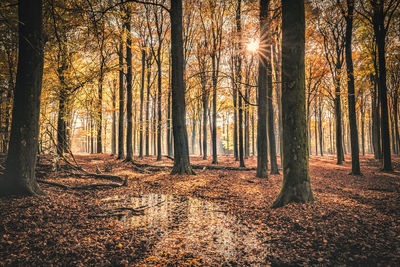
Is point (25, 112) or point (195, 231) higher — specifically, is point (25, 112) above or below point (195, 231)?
above

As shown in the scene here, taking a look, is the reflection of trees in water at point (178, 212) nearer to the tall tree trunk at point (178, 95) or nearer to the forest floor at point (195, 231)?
the forest floor at point (195, 231)

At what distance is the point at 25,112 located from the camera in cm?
474

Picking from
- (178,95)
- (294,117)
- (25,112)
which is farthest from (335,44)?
(25,112)

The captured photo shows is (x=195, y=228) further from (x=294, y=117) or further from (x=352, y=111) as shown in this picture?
(x=352, y=111)

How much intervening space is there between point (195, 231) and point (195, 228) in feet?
0.49

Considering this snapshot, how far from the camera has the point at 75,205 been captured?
4898mm

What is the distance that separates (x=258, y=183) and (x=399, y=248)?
5498 millimetres

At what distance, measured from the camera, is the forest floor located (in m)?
2.91

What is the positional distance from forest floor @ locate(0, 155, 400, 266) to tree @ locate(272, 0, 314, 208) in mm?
389

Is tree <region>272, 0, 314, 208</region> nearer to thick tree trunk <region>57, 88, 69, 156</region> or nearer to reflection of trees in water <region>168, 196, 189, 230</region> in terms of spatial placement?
reflection of trees in water <region>168, 196, 189, 230</region>

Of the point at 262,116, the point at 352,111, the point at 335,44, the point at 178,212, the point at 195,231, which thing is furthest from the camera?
the point at 335,44

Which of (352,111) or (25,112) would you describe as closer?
(25,112)

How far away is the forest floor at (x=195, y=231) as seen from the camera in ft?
9.54

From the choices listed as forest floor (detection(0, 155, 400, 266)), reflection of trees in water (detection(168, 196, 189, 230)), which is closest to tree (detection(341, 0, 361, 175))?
forest floor (detection(0, 155, 400, 266))
